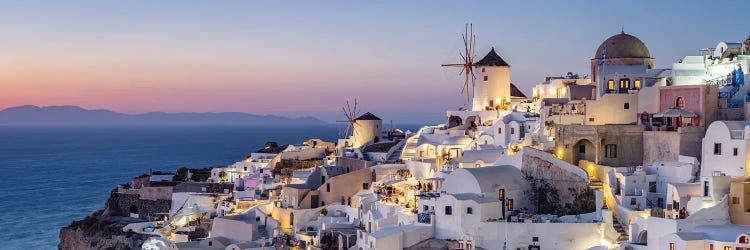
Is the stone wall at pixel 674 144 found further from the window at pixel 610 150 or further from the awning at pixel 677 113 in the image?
the window at pixel 610 150

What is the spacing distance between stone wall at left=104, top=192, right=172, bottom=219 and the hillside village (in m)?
3.89

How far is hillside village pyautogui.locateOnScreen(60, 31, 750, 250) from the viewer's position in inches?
989

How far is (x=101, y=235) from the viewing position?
4453 cm

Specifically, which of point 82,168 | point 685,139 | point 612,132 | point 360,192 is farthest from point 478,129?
point 82,168

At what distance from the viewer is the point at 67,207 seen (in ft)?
218

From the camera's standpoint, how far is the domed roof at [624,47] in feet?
122

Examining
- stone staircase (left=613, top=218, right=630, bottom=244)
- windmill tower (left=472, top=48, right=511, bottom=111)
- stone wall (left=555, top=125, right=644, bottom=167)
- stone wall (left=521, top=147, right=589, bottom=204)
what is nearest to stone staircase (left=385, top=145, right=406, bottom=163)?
windmill tower (left=472, top=48, right=511, bottom=111)

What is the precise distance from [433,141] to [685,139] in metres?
14.0

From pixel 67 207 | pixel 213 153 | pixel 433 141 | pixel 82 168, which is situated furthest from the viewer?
pixel 213 153

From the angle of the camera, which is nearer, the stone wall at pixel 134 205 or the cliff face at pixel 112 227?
the cliff face at pixel 112 227

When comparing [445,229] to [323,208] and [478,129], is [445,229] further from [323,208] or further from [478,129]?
[478,129]

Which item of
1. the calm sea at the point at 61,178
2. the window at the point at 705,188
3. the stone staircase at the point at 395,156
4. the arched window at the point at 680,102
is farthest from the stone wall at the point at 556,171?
the calm sea at the point at 61,178

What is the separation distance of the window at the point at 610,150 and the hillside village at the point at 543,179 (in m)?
0.04

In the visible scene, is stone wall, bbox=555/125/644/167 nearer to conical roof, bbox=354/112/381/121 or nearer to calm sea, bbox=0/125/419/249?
conical roof, bbox=354/112/381/121
